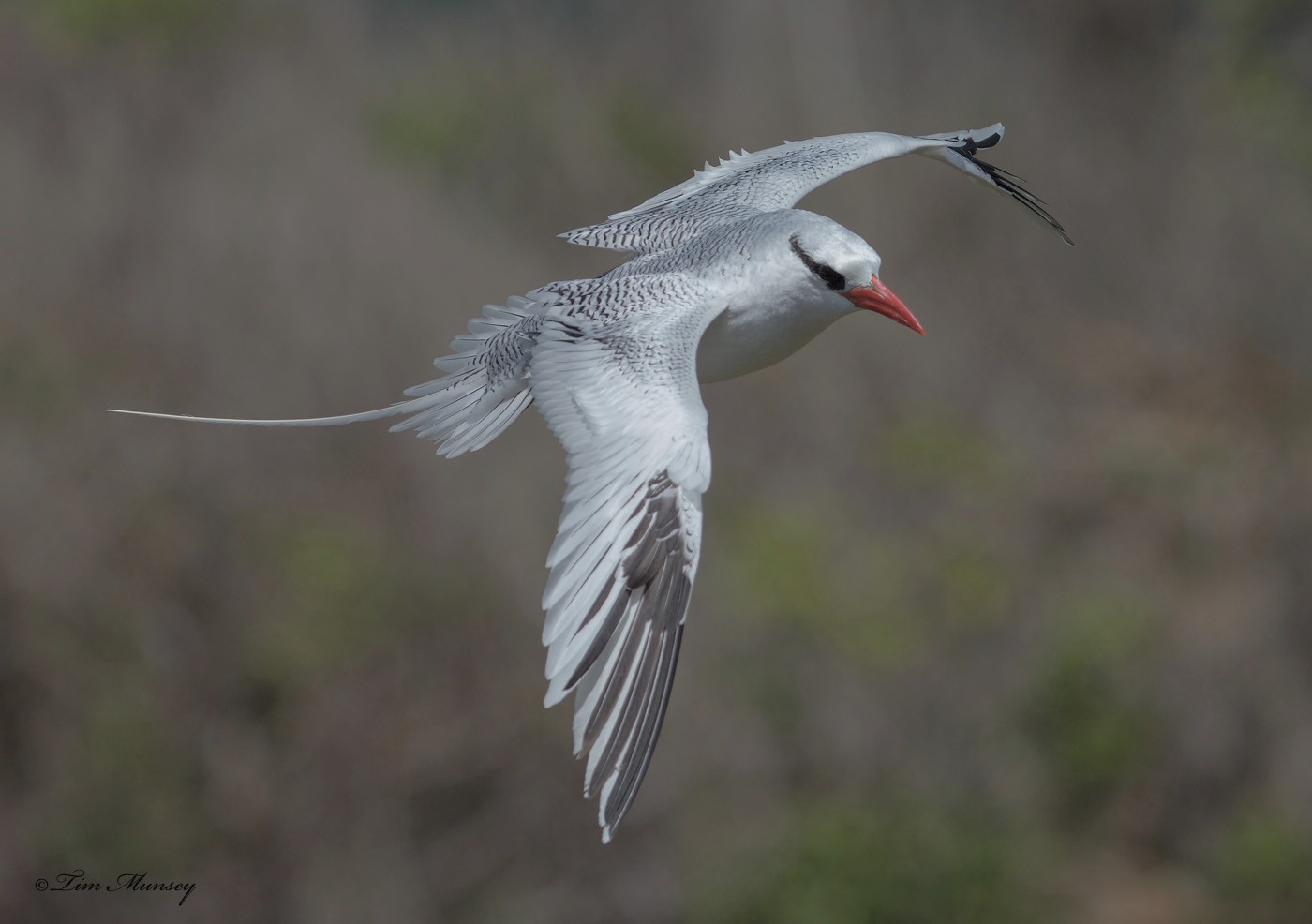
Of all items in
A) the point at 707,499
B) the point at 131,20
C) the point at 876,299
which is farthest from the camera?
the point at 131,20

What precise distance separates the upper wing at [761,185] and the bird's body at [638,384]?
14 mm

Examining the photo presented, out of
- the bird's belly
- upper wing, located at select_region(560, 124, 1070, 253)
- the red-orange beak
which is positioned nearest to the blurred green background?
upper wing, located at select_region(560, 124, 1070, 253)

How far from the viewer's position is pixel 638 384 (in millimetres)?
4727

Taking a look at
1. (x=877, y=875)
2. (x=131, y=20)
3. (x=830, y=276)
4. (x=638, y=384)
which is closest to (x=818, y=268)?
(x=830, y=276)

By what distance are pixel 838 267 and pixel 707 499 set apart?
28.8 ft

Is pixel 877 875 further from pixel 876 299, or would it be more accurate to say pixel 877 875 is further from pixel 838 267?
pixel 838 267

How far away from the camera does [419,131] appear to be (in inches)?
717

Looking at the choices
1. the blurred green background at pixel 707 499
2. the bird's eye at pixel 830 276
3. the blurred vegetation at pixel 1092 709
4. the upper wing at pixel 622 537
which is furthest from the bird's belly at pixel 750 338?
the blurred vegetation at pixel 1092 709

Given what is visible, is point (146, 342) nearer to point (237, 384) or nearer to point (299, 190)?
point (237, 384)

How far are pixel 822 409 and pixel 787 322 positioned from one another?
10994 mm

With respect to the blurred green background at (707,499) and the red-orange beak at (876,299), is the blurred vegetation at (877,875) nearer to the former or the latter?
the blurred green background at (707,499)

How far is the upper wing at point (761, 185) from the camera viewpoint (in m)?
6.05

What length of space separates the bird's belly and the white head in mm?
102

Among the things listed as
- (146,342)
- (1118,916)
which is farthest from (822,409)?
(146,342)
